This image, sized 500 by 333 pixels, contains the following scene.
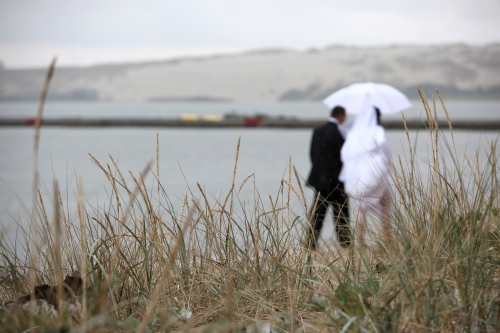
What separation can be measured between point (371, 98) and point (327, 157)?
734 mm

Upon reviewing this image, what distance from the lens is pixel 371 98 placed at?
5.99 meters

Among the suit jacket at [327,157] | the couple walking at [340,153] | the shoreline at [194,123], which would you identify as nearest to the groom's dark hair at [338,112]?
the couple walking at [340,153]

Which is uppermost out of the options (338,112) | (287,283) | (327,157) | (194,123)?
(338,112)

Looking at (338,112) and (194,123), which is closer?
(338,112)

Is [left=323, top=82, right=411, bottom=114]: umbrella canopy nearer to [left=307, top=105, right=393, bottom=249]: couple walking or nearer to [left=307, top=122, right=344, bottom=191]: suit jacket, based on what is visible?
[left=307, top=105, right=393, bottom=249]: couple walking

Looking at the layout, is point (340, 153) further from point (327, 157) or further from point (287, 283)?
point (287, 283)

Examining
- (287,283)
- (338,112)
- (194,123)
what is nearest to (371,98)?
(338,112)

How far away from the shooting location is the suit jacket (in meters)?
5.82

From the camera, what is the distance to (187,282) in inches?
98.7

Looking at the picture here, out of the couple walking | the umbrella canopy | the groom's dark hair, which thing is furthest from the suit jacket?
the umbrella canopy

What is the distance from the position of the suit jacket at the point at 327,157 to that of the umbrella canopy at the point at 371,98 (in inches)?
11.2

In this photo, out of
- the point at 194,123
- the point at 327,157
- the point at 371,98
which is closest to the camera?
the point at 327,157

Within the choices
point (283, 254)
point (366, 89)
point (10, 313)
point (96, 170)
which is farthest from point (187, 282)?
point (96, 170)

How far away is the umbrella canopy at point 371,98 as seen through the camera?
587 cm
